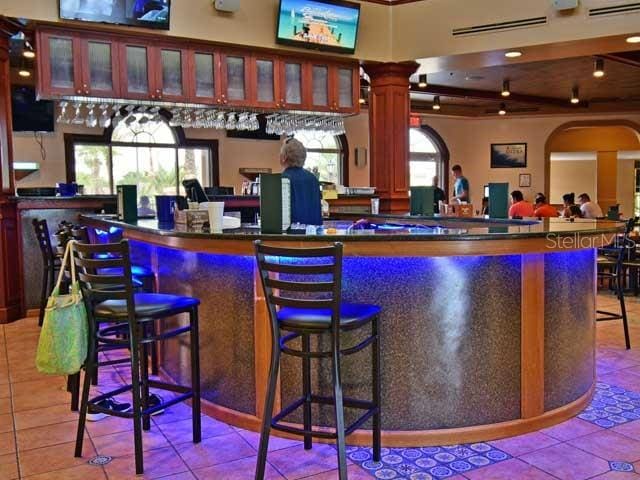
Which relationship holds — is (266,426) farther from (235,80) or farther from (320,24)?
(320,24)

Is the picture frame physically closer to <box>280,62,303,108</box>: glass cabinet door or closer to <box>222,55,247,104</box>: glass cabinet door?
<box>280,62,303,108</box>: glass cabinet door

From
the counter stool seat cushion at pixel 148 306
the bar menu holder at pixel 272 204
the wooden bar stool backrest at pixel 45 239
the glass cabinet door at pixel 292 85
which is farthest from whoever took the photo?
→ the glass cabinet door at pixel 292 85

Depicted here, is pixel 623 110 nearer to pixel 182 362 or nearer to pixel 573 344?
pixel 573 344

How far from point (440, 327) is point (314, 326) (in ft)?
2.66

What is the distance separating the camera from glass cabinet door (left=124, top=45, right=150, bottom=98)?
5926 millimetres

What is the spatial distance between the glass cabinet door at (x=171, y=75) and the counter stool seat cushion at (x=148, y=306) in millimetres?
3564

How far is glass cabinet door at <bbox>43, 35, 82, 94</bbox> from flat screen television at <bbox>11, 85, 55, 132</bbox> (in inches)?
169

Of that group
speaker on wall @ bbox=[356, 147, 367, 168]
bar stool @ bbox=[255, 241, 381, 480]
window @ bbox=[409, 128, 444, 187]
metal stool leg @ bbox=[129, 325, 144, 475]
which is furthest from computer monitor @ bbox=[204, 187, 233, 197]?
window @ bbox=[409, 128, 444, 187]

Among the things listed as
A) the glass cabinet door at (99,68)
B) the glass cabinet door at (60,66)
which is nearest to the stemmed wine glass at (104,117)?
the glass cabinet door at (99,68)

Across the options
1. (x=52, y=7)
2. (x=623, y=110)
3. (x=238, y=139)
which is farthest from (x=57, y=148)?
(x=623, y=110)

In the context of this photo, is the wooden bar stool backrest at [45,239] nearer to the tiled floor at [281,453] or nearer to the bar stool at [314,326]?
the tiled floor at [281,453]

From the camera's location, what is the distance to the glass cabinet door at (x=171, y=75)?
6094mm

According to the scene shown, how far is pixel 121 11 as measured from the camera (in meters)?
5.68

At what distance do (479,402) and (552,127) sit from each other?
11.6 metres
